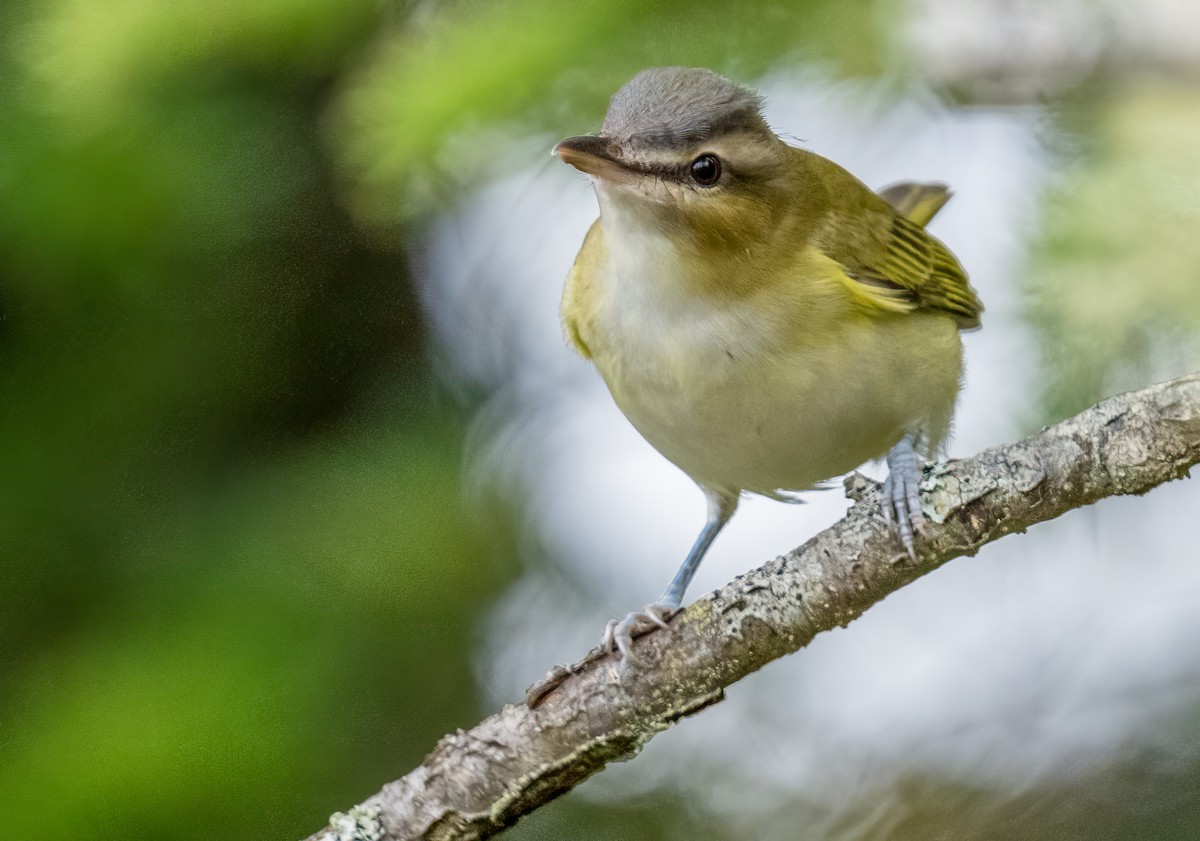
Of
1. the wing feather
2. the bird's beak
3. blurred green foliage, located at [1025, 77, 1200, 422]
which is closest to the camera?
blurred green foliage, located at [1025, 77, 1200, 422]

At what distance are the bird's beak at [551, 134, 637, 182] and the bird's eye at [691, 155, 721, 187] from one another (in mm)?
146

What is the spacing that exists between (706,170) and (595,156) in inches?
12.4

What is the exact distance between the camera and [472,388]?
2.03 meters

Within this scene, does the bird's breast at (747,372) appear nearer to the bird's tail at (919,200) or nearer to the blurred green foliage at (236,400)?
the blurred green foliage at (236,400)

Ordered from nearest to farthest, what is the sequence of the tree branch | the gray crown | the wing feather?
the tree branch, the gray crown, the wing feather

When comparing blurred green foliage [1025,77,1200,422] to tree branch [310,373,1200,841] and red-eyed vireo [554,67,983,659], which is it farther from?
red-eyed vireo [554,67,983,659]

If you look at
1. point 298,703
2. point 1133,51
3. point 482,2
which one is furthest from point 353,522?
point 1133,51

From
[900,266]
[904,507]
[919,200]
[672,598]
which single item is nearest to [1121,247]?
[904,507]

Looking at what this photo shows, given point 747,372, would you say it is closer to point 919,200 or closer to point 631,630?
point 631,630

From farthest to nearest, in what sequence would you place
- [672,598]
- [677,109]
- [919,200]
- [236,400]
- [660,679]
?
[919,200]
[672,598]
[236,400]
[677,109]
[660,679]

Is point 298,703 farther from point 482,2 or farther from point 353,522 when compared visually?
point 482,2

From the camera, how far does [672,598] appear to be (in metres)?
2.11

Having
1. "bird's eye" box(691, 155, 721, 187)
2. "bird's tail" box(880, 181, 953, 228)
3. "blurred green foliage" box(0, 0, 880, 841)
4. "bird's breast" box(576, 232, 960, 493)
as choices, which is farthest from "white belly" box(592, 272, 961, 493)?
"bird's tail" box(880, 181, 953, 228)

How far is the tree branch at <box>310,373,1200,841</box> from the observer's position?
1410 millimetres
